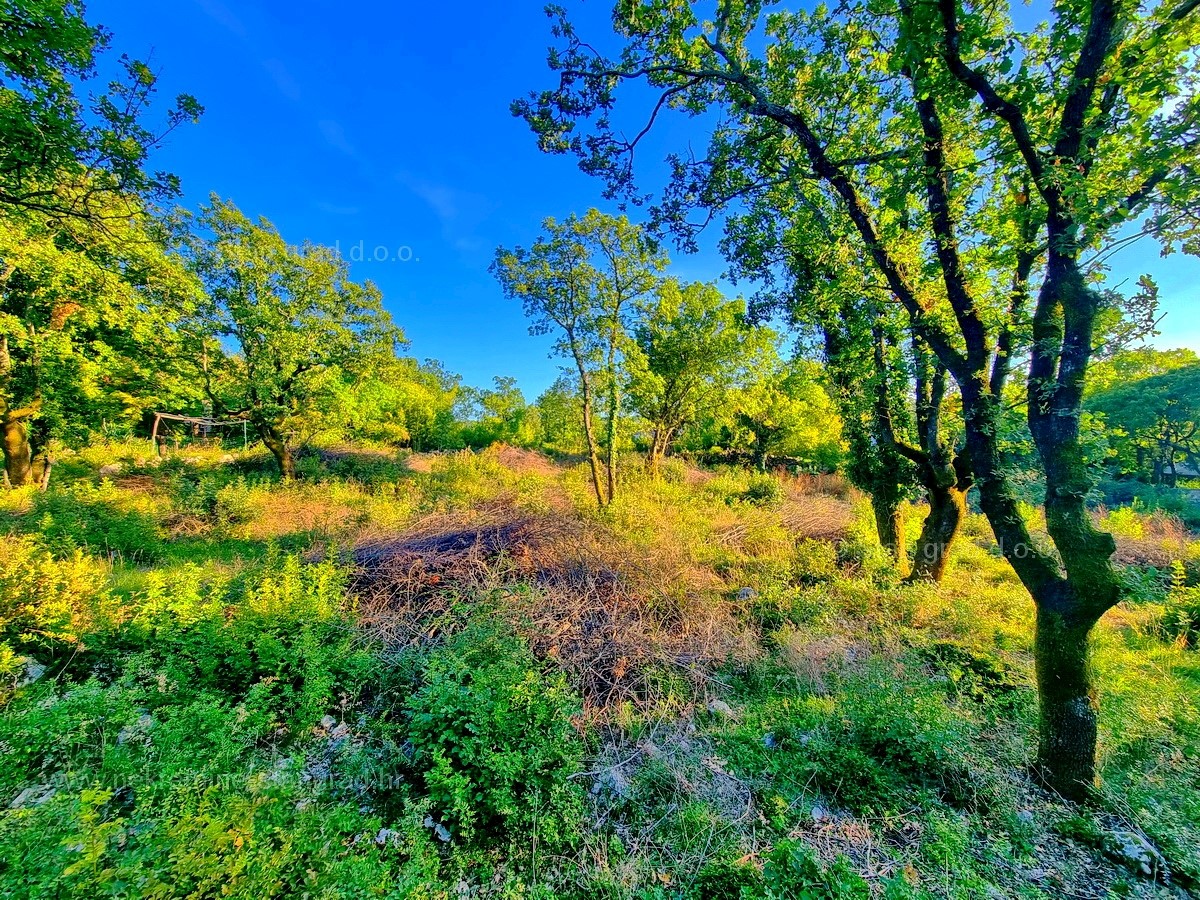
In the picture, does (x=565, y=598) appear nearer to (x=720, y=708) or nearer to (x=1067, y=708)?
(x=720, y=708)

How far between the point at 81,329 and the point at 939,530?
18802 millimetres

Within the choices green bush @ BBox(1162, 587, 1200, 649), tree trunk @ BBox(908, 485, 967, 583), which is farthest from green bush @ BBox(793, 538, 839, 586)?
green bush @ BBox(1162, 587, 1200, 649)

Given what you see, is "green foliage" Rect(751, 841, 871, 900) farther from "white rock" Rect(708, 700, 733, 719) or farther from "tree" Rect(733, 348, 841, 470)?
"tree" Rect(733, 348, 841, 470)

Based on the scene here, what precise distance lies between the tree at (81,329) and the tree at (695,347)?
42.2ft

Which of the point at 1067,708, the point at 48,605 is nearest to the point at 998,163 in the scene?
the point at 1067,708

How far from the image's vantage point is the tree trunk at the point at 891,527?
7.67 meters

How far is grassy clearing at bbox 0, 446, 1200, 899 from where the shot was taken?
7.39ft

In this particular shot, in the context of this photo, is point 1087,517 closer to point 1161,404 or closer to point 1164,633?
point 1164,633

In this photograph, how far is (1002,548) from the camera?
3.45 meters

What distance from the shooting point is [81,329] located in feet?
31.2

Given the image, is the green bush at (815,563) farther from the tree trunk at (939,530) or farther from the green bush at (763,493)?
the green bush at (763,493)

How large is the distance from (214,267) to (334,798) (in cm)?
1318

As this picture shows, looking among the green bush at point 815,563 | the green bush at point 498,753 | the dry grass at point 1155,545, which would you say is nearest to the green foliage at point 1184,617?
the dry grass at point 1155,545

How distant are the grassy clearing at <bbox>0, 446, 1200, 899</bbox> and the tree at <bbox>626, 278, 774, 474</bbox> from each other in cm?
1029
